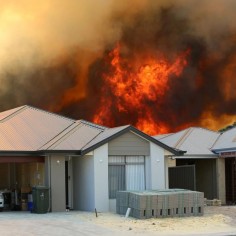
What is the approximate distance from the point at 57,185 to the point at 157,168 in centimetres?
491

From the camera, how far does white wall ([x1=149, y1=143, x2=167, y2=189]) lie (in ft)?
88.4

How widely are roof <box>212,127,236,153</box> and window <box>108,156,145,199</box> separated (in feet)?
22.3

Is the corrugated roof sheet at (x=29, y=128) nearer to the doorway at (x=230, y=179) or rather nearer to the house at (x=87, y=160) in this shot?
the house at (x=87, y=160)

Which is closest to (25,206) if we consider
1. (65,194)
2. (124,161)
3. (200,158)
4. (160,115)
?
(65,194)

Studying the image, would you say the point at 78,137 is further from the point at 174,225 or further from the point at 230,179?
the point at 230,179

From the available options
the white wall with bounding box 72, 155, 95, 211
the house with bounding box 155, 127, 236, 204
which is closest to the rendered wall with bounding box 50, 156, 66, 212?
the white wall with bounding box 72, 155, 95, 211

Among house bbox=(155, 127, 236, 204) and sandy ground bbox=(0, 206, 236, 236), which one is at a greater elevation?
house bbox=(155, 127, 236, 204)

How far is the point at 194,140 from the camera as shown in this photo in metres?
34.7

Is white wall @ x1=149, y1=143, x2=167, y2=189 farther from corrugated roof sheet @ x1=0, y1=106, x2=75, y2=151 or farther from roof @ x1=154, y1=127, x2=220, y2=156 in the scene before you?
roof @ x1=154, y1=127, x2=220, y2=156

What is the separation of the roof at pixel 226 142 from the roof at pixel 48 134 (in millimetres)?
5046

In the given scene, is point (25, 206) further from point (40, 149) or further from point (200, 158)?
point (200, 158)

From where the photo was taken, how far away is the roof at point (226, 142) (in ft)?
104

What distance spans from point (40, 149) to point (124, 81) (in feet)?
108

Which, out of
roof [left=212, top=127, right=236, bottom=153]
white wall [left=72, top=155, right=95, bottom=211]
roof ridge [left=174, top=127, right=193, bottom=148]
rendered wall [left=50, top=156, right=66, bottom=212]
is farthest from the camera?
roof ridge [left=174, top=127, right=193, bottom=148]
